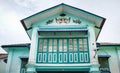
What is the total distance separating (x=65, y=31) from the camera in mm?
14852

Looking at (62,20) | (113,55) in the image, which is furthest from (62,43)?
(113,55)

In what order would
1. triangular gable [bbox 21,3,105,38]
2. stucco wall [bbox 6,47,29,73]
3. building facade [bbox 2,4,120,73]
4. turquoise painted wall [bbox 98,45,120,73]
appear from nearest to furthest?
building facade [bbox 2,4,120,73] < triangular gable [bbox 21,3,105,38] < turquoise painted wall [bbox 98,45,120,73] < stucco wall [bbox 6,47,29,73]

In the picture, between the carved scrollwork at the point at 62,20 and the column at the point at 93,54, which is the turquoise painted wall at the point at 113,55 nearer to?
the column at the point at 93,54

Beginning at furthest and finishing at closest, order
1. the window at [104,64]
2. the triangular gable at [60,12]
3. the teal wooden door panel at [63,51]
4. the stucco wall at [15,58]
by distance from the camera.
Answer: the stucco wall at [15,58] < the window at [104,64] < the triangular gable at [60,12] < the teal wooden door panel at [63,51]

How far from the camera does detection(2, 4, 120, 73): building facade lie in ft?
46.6

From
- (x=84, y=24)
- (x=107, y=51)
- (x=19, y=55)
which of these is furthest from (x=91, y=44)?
(x=19, y=55)

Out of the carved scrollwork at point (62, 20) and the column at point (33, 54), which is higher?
the carved scrollwork at point (62, 20)

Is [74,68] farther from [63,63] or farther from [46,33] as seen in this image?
[46,33]

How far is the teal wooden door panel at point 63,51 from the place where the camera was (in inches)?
566

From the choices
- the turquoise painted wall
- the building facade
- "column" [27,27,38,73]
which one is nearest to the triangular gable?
the building facade

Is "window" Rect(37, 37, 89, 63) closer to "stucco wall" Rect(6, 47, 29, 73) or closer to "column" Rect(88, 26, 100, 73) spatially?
"column" Rect(88, 26, 100, 73)

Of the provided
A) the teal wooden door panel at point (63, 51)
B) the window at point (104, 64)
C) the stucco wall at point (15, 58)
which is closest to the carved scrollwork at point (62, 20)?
the teal wooden door panel at point (63, 51)

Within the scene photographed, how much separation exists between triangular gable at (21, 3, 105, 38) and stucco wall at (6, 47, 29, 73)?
7.92ft

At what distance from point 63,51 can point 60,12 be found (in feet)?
12.0
